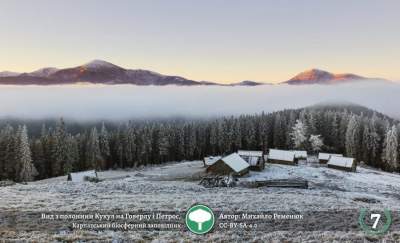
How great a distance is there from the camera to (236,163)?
2083 inches

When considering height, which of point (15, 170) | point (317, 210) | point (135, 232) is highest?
point (135, 232)

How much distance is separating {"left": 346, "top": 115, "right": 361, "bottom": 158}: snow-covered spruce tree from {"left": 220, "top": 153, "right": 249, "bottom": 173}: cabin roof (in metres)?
45.7

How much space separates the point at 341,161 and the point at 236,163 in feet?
89.0

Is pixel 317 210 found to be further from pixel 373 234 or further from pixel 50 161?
pixel 50 161

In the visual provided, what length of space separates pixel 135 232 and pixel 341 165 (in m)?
60.6

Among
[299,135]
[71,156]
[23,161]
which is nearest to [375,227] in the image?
Result: [23,161]

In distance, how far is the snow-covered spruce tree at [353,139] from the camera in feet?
275

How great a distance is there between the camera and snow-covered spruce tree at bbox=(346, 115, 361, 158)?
83.8m

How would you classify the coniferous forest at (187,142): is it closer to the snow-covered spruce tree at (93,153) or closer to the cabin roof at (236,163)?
the snow-covered spruce tree at (93,153)

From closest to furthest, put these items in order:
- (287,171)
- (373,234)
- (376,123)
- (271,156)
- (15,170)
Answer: (373,234)
(287,171)
(15,170)
(271,156)
(376,123)

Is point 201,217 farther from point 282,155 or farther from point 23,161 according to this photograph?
point 23,161

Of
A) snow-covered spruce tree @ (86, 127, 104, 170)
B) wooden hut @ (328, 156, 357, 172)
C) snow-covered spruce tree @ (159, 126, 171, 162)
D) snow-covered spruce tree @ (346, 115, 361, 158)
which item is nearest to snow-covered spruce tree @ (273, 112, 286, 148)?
snow-covered spruce tree @ (346, 115, 361, 158)

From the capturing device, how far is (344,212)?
19.0 m

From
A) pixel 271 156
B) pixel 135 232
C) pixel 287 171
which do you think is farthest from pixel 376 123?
pixel 135 232
